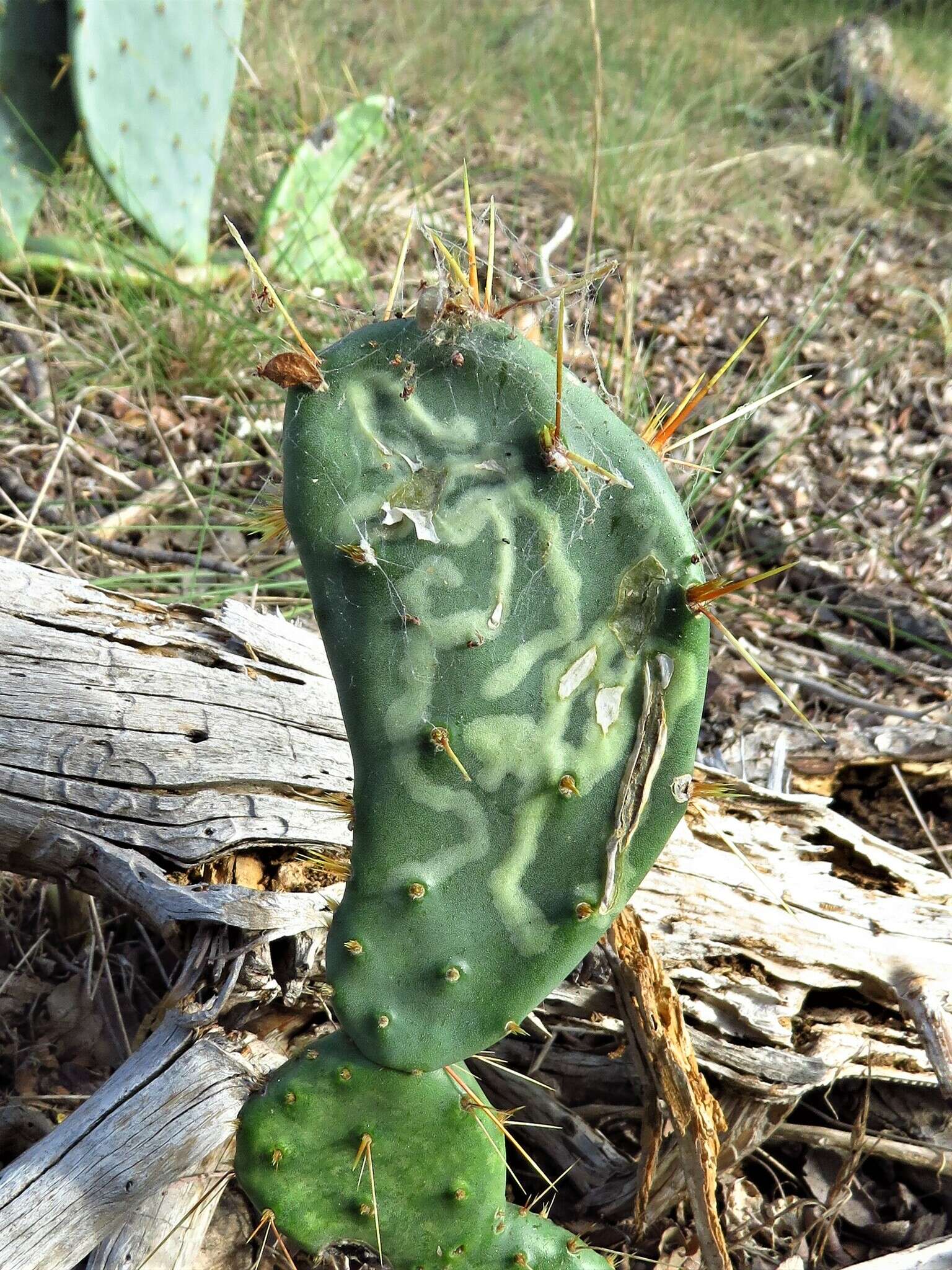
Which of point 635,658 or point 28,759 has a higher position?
point 635,658

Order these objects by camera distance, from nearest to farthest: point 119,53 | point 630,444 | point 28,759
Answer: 1. point 630,444
2. point 28,759
3. point 119,53

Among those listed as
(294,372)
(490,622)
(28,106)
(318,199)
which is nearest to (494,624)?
(490,622)

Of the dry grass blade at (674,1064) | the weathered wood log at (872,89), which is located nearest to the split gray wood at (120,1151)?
the dry grass blade at (674,1064)

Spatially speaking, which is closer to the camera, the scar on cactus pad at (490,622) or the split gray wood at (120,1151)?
the scar on cactus pad at (490,622)

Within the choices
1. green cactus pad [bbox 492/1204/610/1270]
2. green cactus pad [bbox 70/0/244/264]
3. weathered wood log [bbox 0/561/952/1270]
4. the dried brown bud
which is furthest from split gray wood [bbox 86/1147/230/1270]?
green cactus pad [bbox 70/0/244/264]

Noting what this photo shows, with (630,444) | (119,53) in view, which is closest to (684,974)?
(630,444)

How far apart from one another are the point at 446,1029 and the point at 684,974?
1.97 feet

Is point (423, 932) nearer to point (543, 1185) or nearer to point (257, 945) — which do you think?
point (257, 945)

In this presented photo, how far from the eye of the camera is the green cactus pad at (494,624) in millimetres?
957

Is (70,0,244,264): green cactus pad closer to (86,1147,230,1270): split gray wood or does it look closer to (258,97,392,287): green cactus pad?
(258,97,392,287): green cactus pad

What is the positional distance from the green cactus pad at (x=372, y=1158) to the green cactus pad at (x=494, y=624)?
0.80 feet

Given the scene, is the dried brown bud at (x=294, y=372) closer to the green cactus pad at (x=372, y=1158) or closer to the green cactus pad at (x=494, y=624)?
the green cactus pad at (x=494, y=624)

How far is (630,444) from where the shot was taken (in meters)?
0.95

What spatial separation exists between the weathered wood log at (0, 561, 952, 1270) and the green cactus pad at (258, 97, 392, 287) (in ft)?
5.93
